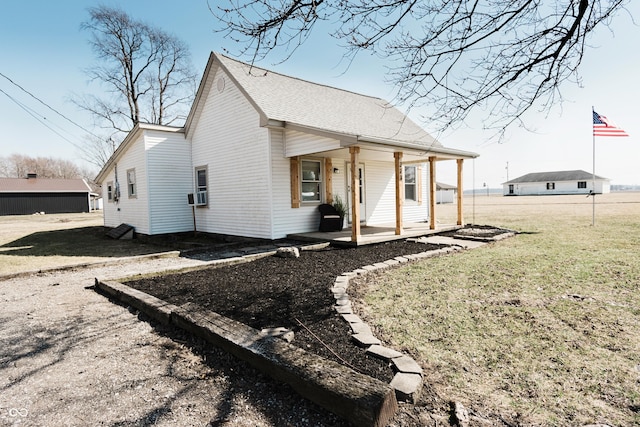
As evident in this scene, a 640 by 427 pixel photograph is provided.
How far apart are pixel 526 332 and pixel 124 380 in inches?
139

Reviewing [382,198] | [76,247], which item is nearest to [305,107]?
[382,198]

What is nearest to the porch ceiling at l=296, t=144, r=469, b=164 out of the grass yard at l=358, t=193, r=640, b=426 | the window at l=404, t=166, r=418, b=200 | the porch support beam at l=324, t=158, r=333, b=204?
the porch support beam at l=324, t=158, r=333, b=204

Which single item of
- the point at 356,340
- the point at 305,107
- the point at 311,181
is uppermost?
the point at 305,107

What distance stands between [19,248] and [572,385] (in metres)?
14.3

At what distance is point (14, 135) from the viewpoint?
22375 mm

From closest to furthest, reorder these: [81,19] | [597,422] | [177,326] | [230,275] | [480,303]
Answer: [597,422] < [177,326] < [480,303] < [230,275] < [81,19]

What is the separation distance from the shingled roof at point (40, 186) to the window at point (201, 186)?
30.8 metres

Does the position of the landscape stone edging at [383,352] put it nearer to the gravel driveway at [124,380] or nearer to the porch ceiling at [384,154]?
the gravel driveway at [124,380]

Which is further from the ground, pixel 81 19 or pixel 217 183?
pixel 81 19

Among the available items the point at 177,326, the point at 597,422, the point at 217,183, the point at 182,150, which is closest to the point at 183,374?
the point at 177,326

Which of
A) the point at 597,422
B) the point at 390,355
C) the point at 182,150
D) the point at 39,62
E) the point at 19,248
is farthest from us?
the point at 39,62

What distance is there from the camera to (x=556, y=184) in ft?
209

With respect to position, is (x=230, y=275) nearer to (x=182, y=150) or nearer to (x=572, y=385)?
(x=572, y=385)

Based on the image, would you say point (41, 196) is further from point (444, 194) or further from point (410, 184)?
point (444, 194)
